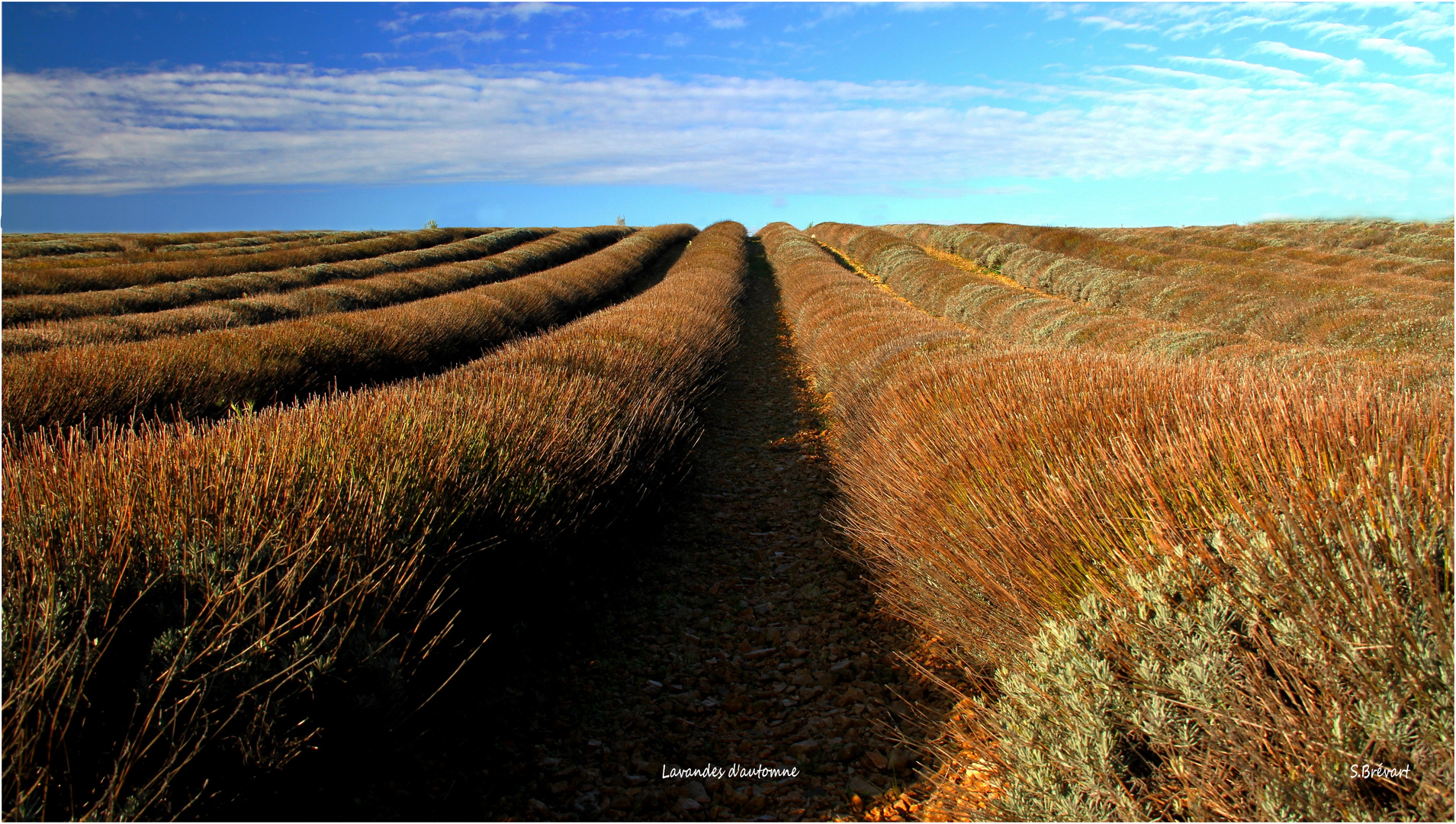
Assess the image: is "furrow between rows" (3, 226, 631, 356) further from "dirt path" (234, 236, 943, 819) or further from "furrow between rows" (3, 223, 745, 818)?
"dirt path" (234, 236, 943, 819)

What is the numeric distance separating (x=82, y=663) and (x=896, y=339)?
20.3 feet

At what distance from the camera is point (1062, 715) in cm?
199

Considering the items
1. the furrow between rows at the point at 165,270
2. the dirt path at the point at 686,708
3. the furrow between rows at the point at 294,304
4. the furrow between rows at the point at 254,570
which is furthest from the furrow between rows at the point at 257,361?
the furrow between rows at the point at 165,270

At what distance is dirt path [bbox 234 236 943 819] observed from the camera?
7.97ft

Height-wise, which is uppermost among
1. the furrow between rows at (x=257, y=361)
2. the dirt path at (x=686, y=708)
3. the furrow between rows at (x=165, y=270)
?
the furrow between rows at (x=165, y=270)

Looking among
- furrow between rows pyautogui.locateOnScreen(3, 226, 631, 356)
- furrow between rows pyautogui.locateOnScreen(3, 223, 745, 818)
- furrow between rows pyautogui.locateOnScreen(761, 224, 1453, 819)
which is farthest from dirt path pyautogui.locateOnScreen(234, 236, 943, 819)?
furrow between rows pyautogui.locateOnScreen(3, 226, 631, 356)

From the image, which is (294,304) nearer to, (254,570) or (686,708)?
(254,570)

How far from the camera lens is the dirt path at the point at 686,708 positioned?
7.97 ft

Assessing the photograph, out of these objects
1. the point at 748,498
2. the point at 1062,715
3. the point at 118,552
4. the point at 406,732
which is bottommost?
the point at 748,498

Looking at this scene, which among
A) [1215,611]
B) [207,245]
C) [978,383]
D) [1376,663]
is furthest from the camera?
[207,245]

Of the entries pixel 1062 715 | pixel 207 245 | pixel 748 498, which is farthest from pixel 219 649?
pixel 207 245

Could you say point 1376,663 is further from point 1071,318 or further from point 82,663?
point 1071,318

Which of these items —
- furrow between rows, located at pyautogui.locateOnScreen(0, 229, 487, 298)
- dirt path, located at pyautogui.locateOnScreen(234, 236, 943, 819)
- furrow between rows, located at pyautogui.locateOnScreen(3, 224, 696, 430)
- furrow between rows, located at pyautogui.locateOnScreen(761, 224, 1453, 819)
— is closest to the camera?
furrow between rows, located at pyautogui.locateOnScreen(761, 224, 1453, 819)

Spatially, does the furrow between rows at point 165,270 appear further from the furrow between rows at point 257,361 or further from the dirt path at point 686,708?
the dirt path at point 686,708
